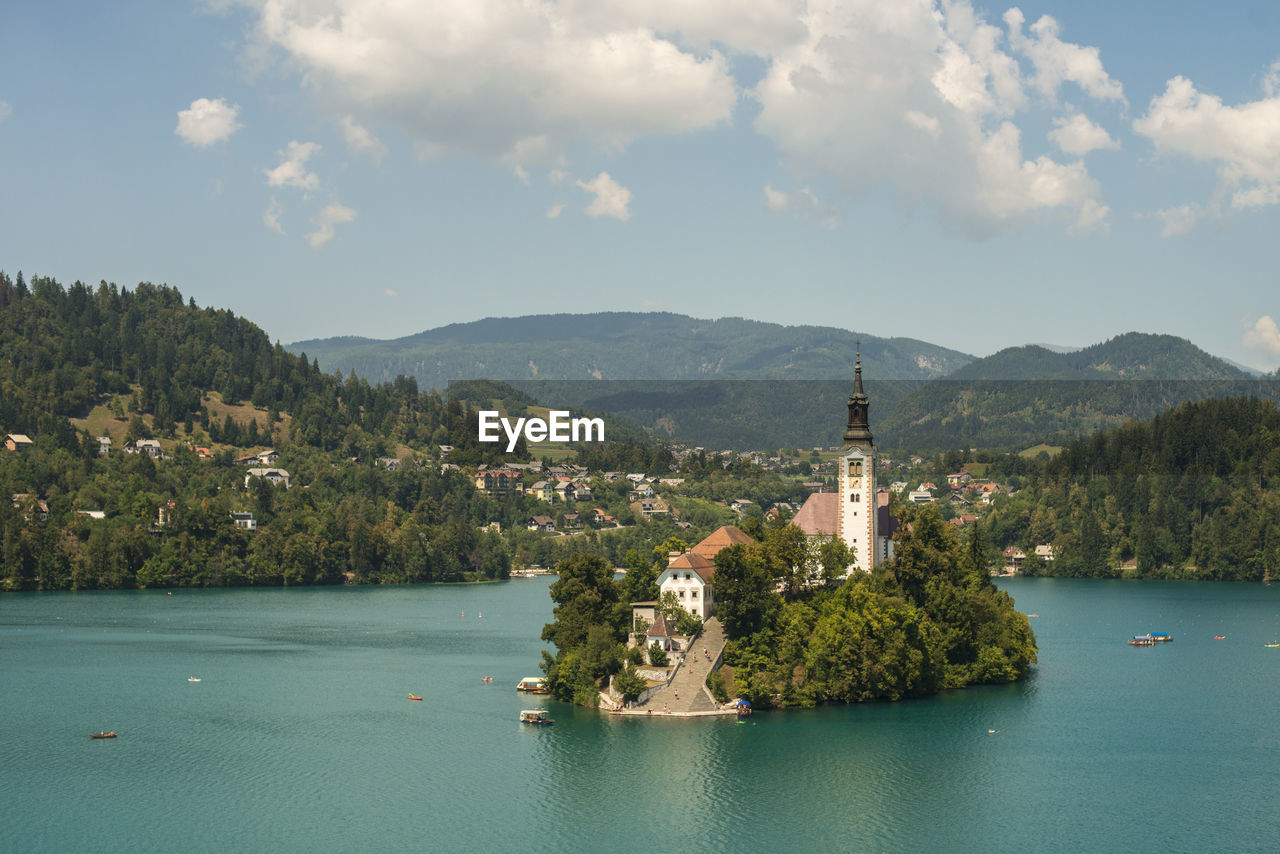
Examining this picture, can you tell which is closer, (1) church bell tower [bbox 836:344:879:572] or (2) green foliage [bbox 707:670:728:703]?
(2) green foliage [bbox 707:670:728:703]

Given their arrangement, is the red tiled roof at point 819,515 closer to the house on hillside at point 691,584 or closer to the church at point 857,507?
the church at point 857,507

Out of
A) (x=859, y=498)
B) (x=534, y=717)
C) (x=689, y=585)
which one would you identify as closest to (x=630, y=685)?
(x=534, y=717)

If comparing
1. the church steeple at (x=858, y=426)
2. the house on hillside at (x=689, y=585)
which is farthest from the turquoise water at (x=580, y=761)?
the church steeple at (x=858, y=426)

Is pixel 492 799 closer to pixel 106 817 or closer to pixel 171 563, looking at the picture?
pixel 106 817

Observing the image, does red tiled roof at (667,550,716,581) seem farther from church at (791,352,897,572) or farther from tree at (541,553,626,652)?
church at (791,352,897,572)

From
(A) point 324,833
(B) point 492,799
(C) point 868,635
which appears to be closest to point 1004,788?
(C) point 868,635

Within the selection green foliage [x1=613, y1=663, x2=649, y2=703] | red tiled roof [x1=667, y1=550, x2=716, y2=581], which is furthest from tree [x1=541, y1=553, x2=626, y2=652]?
green foliage [x1=613, y1=663, x2=649, y2=703]
